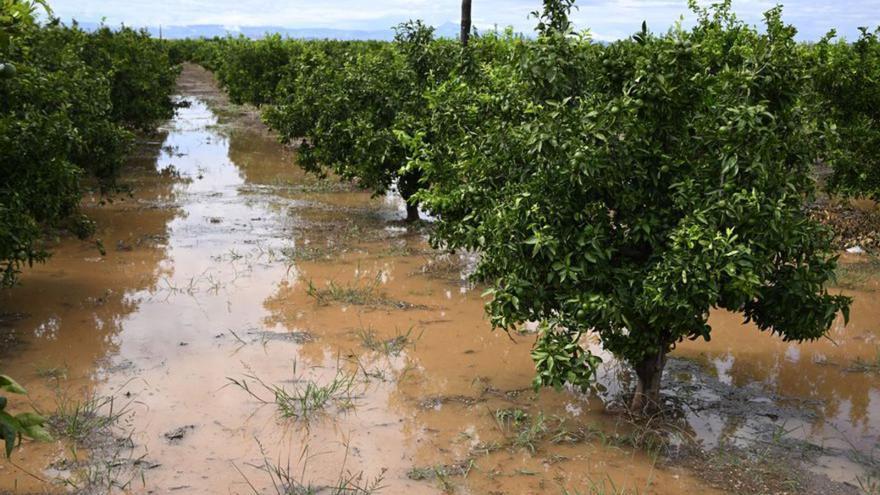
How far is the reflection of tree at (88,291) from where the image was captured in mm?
7137

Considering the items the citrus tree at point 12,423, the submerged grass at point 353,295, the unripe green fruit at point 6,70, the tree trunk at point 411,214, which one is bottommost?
the submerged grass at point 353,295

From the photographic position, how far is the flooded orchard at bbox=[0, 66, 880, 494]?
17.1ft

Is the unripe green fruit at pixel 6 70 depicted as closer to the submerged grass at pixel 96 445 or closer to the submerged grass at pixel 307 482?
the submerged grass at pixel 307 482

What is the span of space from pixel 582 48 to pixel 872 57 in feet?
25.3

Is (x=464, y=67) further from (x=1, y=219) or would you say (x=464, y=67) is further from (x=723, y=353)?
(x=1, y=219)

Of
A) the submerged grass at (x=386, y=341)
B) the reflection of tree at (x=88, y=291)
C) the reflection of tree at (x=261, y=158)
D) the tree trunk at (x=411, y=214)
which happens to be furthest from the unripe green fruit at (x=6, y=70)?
the reflection of tree at (x=261, y=158)

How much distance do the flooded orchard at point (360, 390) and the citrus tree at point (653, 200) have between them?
658mm

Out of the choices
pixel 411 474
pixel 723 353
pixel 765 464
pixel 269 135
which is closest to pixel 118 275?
pixel 411 474

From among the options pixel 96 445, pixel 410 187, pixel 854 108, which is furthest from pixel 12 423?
pixel 854 108

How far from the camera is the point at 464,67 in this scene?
10328mm

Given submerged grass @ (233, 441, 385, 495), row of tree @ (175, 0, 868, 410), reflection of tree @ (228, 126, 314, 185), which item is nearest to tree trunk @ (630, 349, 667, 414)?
row of tree @ (175, 0, 868, 410)

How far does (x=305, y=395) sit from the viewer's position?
244 inches

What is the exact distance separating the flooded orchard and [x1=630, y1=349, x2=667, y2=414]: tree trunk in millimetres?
173

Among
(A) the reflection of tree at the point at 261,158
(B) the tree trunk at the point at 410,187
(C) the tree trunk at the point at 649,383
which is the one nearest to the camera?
(C) the tree trunk at the point at 649,383
